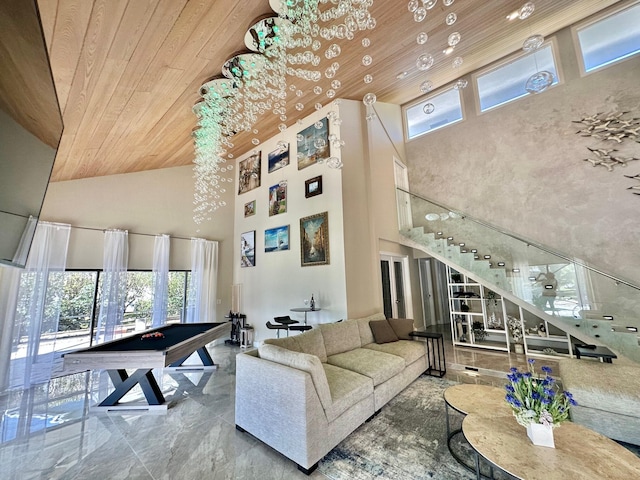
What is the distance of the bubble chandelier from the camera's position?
2613 millimetres

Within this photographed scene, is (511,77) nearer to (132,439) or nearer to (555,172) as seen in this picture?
(555,172)

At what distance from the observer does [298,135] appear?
20.1ft

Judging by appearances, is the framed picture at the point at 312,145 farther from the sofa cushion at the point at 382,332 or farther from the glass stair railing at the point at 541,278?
the sofa cushion at the point at 382,332

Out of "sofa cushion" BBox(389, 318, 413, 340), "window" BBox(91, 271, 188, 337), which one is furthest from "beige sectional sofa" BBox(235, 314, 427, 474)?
"window" BBox(91, 271, 188, 337)

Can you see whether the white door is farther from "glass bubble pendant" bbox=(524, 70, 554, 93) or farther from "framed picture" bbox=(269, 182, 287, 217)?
"glass bubble pendant" bbox=(524, 70, 554, 93)

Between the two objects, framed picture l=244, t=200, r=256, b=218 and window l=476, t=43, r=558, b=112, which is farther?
framed picture l=244, t=200, r=256, b=218

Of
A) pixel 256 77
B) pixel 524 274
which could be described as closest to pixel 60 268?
pixel 256 77

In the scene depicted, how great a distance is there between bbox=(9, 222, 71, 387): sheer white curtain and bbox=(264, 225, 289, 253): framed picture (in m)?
3.95

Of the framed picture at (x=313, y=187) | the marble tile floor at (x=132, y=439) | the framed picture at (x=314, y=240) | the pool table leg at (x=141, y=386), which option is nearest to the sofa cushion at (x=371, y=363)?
the marble tile floor at (x=132, y=439)

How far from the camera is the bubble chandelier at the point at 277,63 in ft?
8.57

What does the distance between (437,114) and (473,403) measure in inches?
295

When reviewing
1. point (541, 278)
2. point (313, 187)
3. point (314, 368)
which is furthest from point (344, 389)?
point (541, 278)

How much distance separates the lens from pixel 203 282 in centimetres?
679

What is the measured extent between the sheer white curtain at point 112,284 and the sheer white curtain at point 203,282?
143 centimetres
